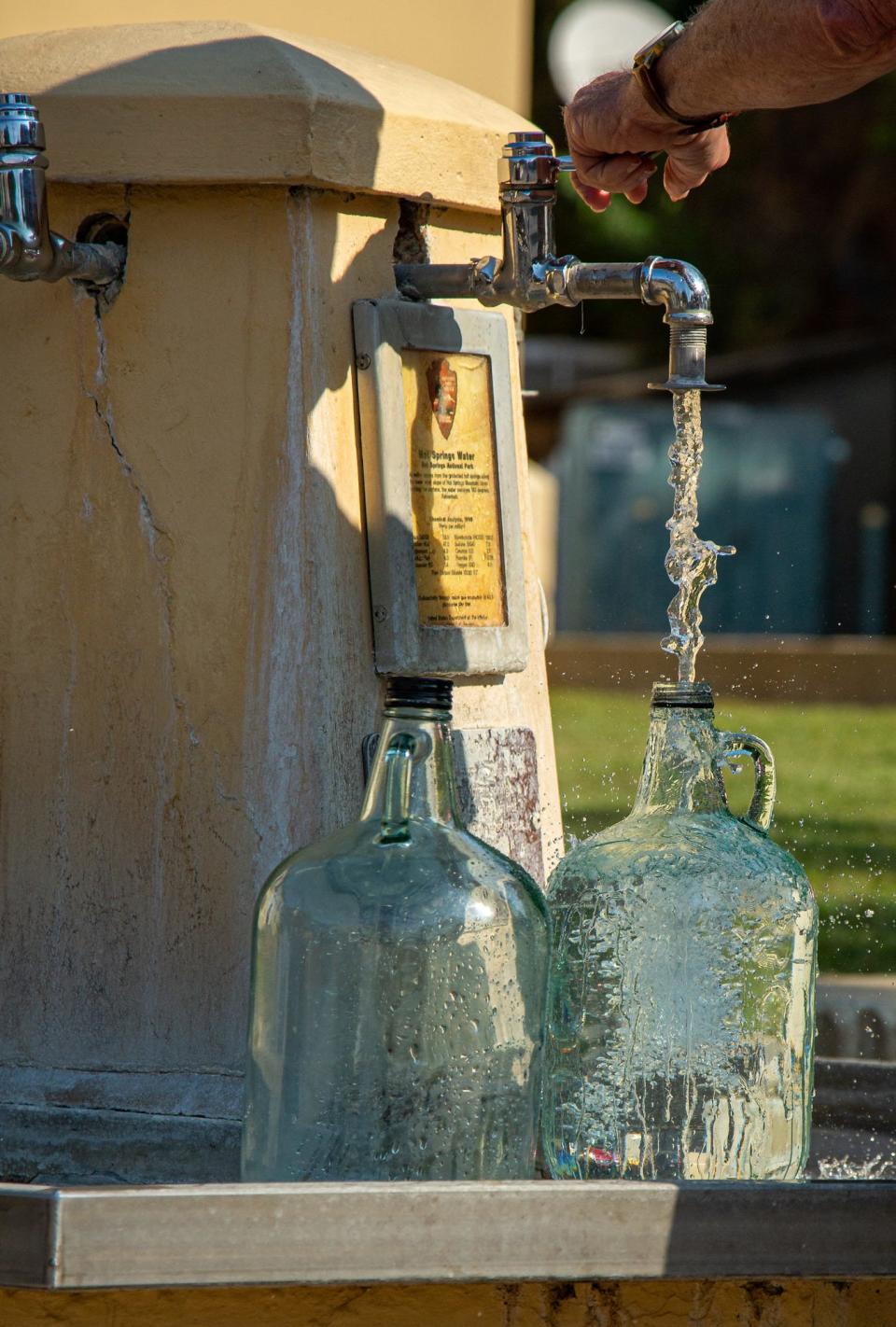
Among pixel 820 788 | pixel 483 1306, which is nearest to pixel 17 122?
pixel 483 1306

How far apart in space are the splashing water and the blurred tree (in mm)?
18422

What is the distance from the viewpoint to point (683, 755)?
1.77m

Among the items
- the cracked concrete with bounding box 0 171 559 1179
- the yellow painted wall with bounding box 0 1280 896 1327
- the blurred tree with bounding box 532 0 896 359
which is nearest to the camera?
the yellow painted wall with bounding box 0 1280 896 1327

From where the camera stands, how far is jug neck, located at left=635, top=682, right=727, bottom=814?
1764 millimetres

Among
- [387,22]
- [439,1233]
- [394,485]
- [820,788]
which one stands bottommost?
[820,788]

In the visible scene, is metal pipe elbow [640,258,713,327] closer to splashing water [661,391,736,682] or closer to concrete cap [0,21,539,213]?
splashing water [661,391,736,682]

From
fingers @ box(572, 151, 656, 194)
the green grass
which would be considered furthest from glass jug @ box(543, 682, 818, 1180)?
the green grass

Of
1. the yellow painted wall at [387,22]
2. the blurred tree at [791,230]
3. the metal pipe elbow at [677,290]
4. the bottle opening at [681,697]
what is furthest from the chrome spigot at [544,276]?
the blurred tree at [791,230]

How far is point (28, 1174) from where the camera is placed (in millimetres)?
1975

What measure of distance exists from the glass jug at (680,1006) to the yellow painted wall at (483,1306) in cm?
12

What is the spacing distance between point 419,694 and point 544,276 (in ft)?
1.90

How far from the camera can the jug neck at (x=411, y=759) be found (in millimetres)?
1619

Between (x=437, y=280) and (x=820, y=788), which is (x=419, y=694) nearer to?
(x=437, y=280)

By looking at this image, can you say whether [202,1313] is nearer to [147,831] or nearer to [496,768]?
[147,831]
